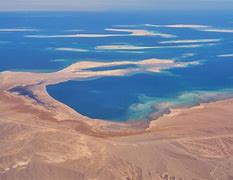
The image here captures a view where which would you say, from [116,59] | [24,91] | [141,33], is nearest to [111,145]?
[24,91]

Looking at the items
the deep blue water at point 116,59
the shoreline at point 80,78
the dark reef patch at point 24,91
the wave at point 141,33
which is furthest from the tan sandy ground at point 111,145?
the wave at point 141,33

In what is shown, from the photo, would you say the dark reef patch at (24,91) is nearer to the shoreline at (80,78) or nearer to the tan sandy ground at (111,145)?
the shoreline at (80,78)

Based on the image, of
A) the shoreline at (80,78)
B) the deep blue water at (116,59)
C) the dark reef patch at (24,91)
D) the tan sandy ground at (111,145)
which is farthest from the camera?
the dark reef patch at (24,91)

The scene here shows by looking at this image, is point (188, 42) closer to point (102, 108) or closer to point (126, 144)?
point (102, 108)

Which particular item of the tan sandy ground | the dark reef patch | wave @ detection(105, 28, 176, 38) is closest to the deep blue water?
the dark reef patch

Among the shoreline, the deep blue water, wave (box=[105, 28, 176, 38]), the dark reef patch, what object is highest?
the dark reef patch

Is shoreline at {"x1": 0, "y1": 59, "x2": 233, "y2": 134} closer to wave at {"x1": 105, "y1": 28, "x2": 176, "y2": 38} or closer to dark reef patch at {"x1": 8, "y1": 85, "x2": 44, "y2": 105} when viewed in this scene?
dark reef patch at {"x1": 8, "y1": 85, "x2": 44, "y2": 105}
